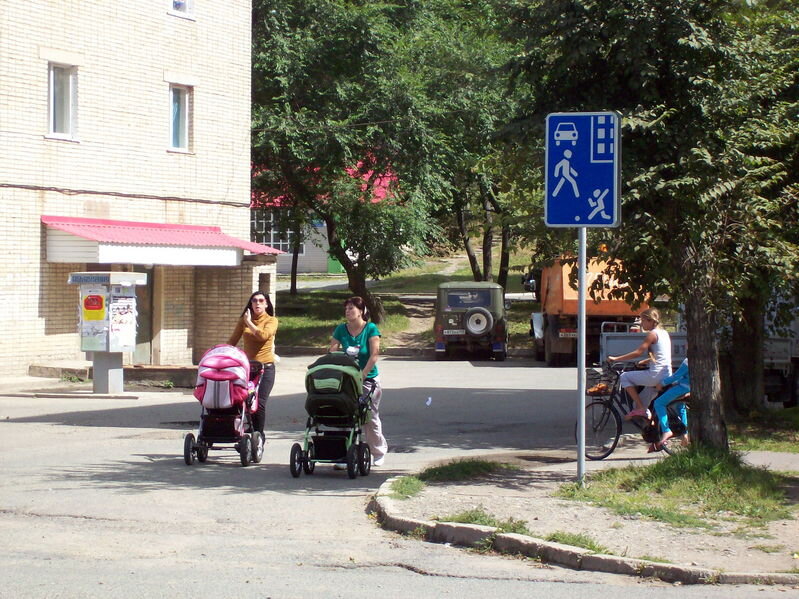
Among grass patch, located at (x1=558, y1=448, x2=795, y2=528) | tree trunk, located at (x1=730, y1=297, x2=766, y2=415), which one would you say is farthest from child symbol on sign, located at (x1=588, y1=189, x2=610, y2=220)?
tree trunk, located at (x1=730, y1=297, x2=766, y2=415)

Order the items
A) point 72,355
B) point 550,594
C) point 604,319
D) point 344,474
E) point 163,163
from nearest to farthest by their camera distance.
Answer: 1. point 550,594
2. point 344,474
3. point 72,355
4. point 163,163
5. point 604,319

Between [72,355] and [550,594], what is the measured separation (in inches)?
681

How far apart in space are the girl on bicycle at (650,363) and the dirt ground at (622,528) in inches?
112

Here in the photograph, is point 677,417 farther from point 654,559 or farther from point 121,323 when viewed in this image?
point 121,323

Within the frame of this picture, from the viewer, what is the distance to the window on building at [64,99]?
855 inches

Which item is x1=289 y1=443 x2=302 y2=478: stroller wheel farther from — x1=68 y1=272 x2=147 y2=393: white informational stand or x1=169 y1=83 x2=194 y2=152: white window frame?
x1=169 y1=83 x2=194 y2=152: white window frame

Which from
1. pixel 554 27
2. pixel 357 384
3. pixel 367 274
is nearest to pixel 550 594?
pixel 357 384

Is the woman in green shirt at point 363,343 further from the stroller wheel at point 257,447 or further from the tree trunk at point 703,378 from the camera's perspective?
the tree trunk at point 703,378

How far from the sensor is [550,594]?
21.1 feet

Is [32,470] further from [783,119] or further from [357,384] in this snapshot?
[783,119]

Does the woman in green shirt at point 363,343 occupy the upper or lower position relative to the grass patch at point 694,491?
upper

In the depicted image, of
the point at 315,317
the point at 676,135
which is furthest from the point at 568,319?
the point at 676,135

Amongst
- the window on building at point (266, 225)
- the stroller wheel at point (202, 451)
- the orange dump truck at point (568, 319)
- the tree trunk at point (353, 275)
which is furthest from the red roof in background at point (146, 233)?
the stroller wheel at point (202, 451)

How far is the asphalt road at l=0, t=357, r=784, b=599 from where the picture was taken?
6.58 meters
